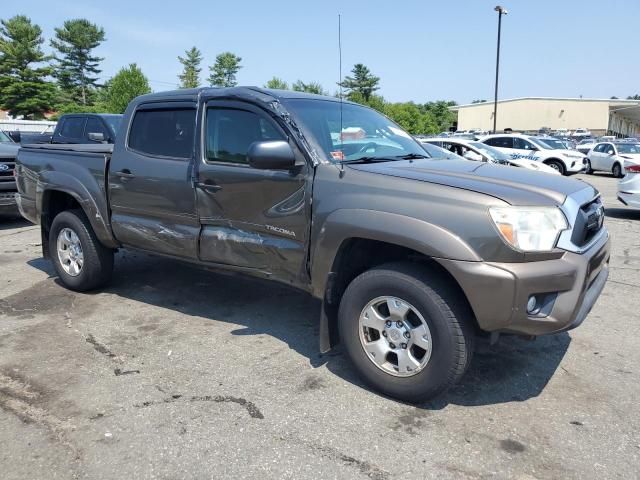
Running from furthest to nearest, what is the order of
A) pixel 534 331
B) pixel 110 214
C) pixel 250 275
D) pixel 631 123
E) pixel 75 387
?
pixel 631 123, pixel 110 214, pixel 250 275, pixel 75 387, pixel 534 331

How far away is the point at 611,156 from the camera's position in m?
22.9

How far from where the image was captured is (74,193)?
521 cm

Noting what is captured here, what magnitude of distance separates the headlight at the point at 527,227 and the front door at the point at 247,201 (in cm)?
125

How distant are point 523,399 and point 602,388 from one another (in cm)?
57

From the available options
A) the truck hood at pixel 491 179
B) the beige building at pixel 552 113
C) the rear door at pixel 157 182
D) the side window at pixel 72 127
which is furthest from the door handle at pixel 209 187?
the beige building at pixel 552 113

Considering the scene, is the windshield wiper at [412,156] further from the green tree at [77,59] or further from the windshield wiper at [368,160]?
the green tree at [77,59]

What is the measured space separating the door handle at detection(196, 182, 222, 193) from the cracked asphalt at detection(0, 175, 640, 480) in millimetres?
1163

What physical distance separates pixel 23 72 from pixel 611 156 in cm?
4838

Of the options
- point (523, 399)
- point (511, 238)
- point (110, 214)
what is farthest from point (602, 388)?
point (110, 214)

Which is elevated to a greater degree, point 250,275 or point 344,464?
point 250,275

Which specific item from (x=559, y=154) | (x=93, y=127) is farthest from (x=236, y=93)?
(x=559, y=154)

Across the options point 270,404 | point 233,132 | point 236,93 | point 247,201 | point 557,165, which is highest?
point 236,93

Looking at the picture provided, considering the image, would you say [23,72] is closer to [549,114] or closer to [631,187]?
[631,187]

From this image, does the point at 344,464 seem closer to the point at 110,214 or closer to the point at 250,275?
the point at 250,275
